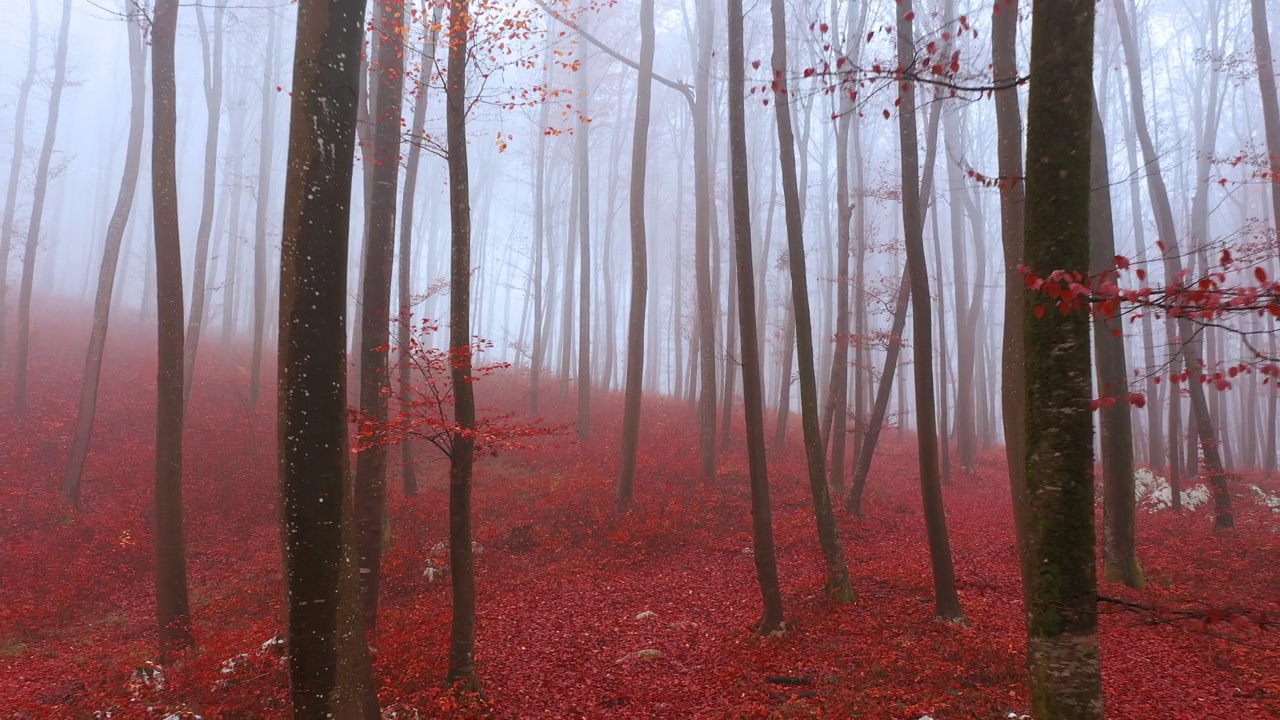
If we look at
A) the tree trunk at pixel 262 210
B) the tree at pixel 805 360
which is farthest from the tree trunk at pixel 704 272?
the tree trunk at pixel 262 210

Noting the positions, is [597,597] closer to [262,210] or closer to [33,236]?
[262,210]

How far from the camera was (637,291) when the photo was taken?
45.5ft

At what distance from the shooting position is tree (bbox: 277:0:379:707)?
390 centimetres

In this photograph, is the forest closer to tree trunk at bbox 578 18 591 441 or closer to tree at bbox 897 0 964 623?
tree at bbox 897 0 964 623

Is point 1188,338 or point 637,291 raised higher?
point 637,291

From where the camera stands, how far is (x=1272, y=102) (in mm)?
11211

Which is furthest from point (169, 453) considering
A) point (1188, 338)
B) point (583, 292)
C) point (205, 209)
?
point (1188, 338)

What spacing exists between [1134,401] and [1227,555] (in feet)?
32.5

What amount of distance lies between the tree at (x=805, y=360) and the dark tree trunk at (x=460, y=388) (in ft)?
13.6

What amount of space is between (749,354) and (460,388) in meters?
3.64

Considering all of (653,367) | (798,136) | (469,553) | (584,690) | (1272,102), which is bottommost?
(584,690)

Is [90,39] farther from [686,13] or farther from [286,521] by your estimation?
[286,521]

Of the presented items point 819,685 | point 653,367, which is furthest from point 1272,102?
point 653,367

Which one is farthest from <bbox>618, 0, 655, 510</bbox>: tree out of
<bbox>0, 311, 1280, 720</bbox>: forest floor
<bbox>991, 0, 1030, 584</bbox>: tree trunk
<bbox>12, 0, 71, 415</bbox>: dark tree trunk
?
<bbox>12, 0, 71, 415</bbox>: dark tree trunk
